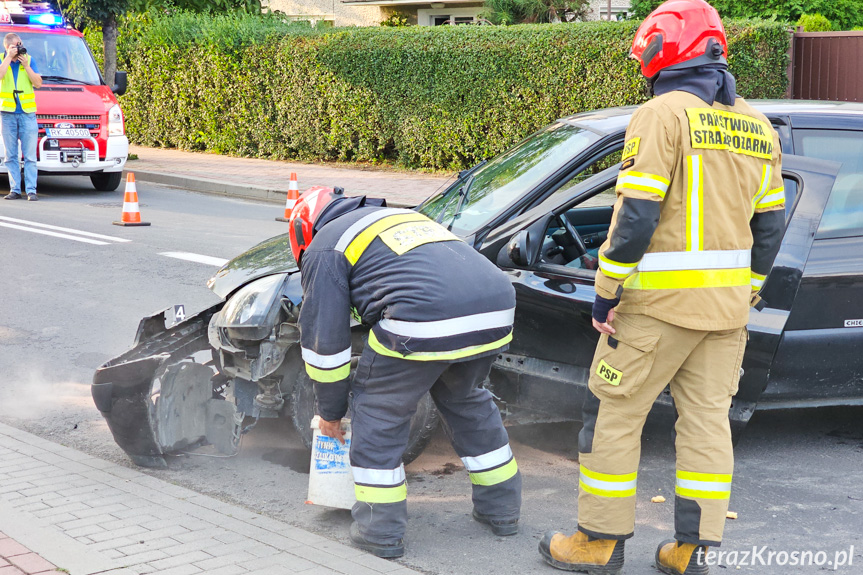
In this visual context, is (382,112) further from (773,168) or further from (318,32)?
(773,168)

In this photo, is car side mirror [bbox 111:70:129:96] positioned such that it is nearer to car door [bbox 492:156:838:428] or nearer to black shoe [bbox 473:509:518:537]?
car door [bbox 492:156:838:428]

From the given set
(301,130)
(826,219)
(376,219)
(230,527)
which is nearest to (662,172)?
(376,219)

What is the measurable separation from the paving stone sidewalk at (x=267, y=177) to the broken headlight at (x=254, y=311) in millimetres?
8525

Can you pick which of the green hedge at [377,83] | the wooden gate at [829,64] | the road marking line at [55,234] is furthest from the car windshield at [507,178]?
the wooden gate at [829,64]

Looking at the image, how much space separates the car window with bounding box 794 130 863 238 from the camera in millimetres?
4246

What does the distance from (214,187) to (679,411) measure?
1256cm

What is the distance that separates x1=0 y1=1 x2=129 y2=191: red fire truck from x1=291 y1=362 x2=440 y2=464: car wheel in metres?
10.2

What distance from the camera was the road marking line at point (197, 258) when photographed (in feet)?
28.8

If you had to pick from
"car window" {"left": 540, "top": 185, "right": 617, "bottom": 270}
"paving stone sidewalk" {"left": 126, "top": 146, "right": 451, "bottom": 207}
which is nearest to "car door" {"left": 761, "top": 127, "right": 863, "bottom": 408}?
"car window" {"left": 540, "top": 185, "right": 617, "bottom": 270}

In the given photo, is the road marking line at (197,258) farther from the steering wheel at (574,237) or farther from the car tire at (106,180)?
the car tire at (106,180)

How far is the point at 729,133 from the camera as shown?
320 cm

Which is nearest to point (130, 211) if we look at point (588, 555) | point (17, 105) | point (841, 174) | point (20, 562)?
point (17, 105)

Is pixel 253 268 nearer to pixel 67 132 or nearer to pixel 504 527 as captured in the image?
pixel 504 527

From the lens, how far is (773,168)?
133 inches
